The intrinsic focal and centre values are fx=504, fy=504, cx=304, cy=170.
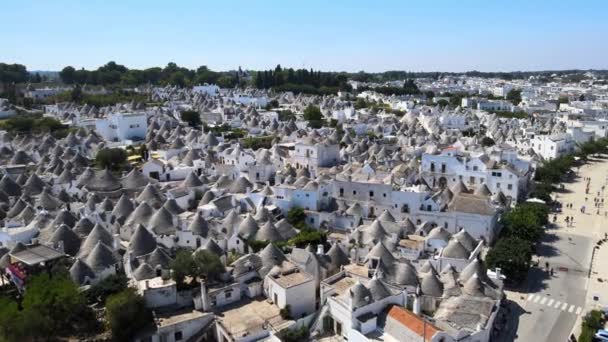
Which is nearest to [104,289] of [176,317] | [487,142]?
[176,317]

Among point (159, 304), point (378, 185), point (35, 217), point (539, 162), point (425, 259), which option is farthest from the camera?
point (539, 162)

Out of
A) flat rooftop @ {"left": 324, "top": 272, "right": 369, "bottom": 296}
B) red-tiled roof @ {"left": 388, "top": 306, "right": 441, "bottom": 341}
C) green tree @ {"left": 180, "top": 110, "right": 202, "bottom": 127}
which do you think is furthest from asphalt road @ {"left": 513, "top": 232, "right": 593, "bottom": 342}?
green tree @ {"left": 180, "top": 110, "right": 202, "bottom": 127}

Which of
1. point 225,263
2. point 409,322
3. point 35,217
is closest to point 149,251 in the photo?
point 225,263

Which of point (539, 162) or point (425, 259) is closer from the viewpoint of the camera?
point (425, 259)

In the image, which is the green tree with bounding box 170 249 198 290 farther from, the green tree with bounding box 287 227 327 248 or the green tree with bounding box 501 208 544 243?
the green tree with bounding box 501 208 544 243

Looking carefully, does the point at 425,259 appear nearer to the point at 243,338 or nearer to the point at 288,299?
the point at 288,299

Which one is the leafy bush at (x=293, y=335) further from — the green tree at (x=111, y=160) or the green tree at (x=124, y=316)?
the green tree at (x=111, y=160)
